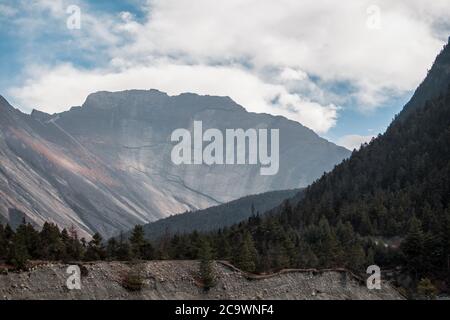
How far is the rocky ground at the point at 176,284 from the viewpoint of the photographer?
59.5 meters

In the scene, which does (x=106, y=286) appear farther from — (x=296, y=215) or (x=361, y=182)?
(x=361, y=182)

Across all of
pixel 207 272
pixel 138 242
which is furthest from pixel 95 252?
pixel 207 272

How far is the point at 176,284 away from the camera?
71.4m

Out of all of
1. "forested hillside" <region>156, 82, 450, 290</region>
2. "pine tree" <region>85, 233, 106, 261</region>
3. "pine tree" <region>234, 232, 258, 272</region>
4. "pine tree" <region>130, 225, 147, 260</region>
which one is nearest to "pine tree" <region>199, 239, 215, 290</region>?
"pine tree" <region>234, 232, 258, 272</region>

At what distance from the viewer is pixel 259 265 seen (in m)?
83.7

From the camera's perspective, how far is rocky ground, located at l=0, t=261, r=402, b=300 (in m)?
59.5

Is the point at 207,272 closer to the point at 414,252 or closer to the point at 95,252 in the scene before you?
the point at 95,252

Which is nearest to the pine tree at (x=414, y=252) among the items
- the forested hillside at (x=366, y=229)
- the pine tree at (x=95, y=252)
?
the forested hillside at (x=366, y=229)

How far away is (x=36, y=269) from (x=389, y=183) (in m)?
140
